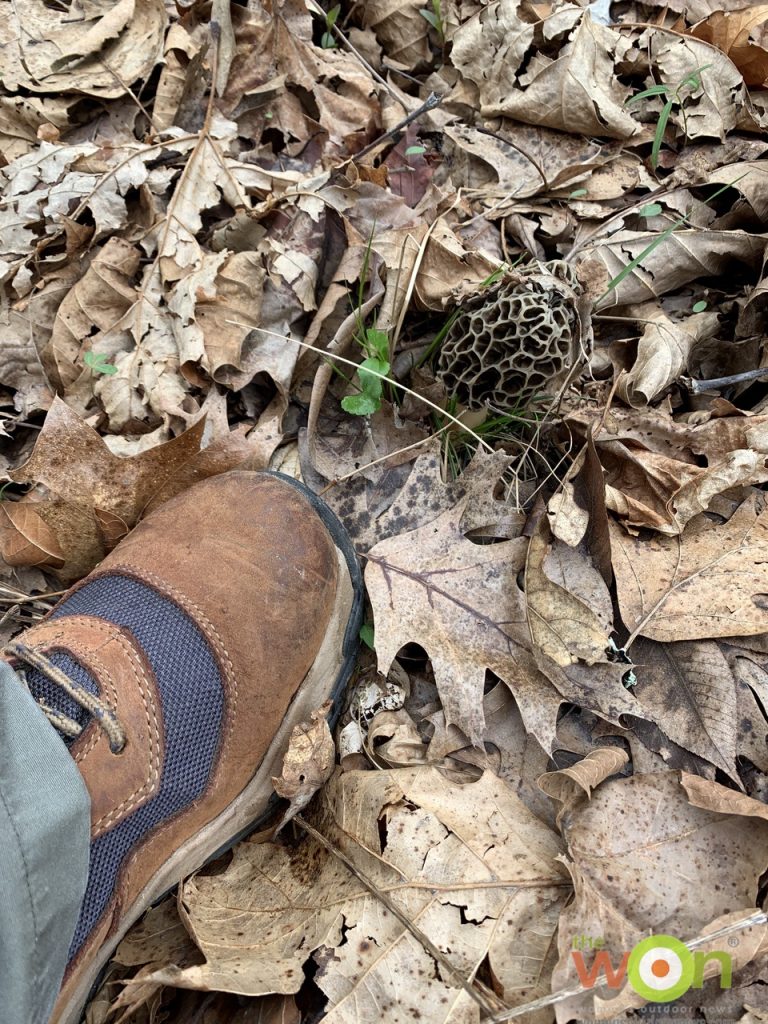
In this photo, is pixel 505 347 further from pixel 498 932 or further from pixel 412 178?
pixel 498 932

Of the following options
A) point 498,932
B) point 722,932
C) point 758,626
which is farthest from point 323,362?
point 722,932

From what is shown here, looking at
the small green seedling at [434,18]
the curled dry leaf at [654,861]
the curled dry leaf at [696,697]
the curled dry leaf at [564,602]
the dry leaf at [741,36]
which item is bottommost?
the curled dry leaf at [654,861]

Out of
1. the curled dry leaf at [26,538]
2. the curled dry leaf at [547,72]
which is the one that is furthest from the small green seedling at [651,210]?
the curled dry leaf at [26,538]

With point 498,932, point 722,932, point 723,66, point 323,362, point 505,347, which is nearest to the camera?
point 722,932

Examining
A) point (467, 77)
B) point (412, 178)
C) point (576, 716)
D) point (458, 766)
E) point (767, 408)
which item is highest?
point (467, 77)

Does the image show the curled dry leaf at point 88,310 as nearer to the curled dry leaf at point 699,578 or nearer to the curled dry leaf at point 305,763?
the curled dry leaf at point 305,763

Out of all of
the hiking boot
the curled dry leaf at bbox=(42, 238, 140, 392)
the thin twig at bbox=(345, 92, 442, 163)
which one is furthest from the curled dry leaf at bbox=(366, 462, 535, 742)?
the thin twig at bbox=(345, 92, 442, 163)
